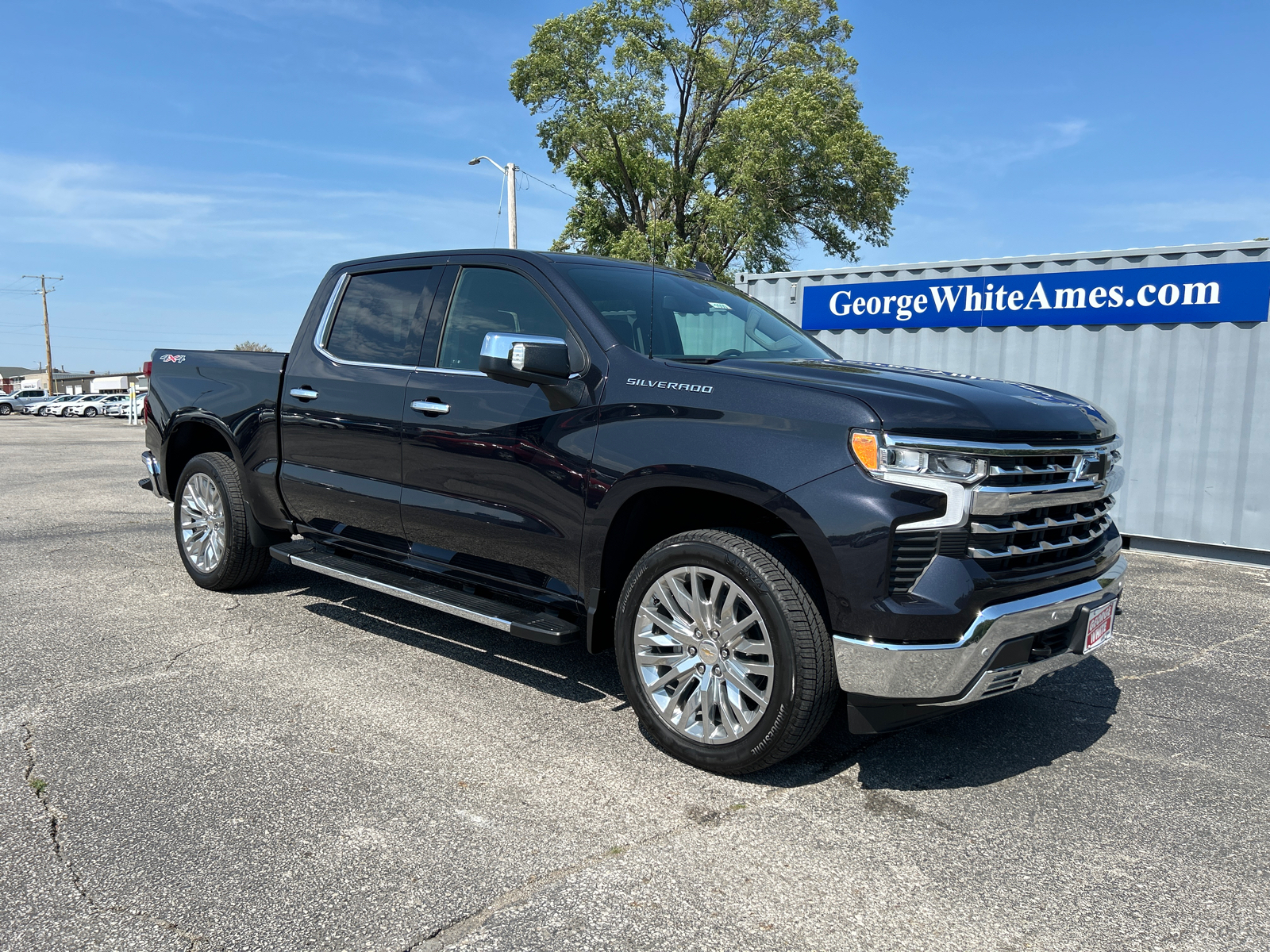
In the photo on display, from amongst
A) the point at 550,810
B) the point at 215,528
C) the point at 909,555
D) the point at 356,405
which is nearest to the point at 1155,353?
the point at 909,555

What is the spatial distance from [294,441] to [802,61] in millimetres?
29298

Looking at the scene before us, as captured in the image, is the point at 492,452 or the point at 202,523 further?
the point at 202,523

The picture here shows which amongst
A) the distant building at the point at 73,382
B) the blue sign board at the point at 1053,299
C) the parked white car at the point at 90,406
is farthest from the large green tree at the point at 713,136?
the distant building at the point at 73,382

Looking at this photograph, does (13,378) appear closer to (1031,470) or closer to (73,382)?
(73,382)

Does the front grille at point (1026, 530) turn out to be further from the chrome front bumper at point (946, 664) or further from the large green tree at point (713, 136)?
the large green tree at point (713, 136)

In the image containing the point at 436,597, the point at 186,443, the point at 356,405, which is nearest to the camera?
the point at 436,597

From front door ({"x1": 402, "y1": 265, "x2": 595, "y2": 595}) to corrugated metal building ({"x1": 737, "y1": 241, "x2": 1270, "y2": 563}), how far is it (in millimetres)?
6823

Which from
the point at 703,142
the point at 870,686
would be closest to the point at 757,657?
the point at 870,686

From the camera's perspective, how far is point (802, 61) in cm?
3031

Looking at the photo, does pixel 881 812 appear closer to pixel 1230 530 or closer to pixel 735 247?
pixel 1230 530

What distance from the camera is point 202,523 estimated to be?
6.00 m

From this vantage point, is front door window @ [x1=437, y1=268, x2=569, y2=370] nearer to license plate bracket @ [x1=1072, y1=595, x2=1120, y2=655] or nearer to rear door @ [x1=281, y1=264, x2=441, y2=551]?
rear door @ [x1=281, y1=264, x2=441, y2=551]

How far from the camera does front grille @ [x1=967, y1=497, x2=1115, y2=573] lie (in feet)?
10.0

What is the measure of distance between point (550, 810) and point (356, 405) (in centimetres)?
245
